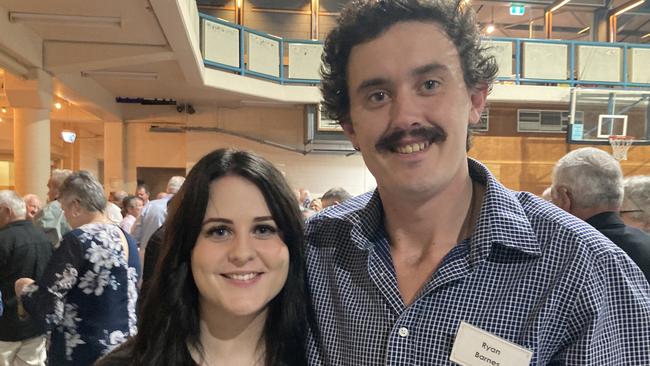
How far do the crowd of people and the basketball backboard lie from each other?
387 inches

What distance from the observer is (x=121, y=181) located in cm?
1099

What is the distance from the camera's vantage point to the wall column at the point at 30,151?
6754 millimetres

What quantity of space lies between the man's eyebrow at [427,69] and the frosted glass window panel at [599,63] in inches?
425

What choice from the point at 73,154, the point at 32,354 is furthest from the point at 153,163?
the point at 32,354

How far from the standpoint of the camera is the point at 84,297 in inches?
101

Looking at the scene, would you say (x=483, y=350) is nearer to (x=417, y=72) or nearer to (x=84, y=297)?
(x=417, y=72)

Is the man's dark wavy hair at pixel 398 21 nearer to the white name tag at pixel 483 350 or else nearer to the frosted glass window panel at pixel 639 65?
the white name tag at pixel 483 350

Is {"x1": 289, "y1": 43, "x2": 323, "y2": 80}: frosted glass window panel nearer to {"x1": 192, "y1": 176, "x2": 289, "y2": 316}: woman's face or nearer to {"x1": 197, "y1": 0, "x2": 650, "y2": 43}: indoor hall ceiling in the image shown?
{"x1": 197, "y1": 0, "x2": 650, "y2": 43}: indoor hall ceiling

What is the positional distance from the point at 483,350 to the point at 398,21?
2.53 ft

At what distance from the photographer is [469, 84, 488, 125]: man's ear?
134cm

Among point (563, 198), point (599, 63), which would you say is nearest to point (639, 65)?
point (599, 63)

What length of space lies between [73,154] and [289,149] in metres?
7.79

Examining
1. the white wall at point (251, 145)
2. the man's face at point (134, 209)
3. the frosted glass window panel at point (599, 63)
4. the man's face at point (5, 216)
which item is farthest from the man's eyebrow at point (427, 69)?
the frosted glass window panel at point (599, 63)

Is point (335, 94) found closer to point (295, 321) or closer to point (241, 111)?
point (295, 321)
